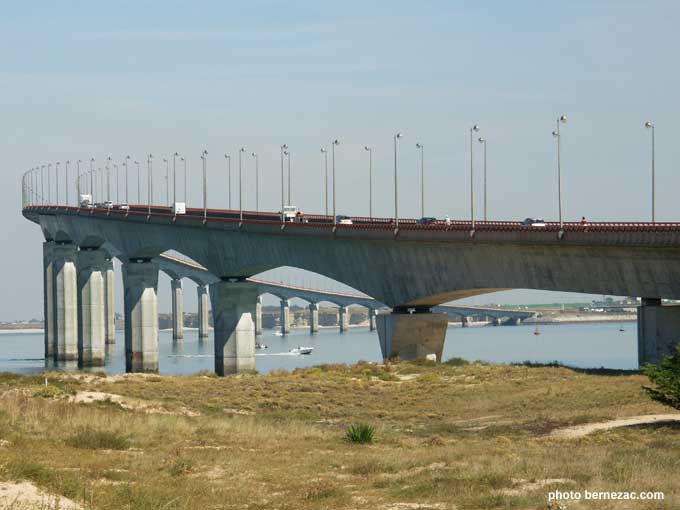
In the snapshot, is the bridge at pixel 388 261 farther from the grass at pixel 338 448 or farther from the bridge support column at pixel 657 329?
the grass at pixel 338 448

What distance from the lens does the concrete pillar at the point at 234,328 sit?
330 feet

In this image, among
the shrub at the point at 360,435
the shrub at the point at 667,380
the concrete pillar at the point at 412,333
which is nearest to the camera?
the shrub at the point at 360,435

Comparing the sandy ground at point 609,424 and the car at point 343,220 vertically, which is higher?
the car at point 343,220

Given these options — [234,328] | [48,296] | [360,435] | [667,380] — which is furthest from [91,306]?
[360,435]

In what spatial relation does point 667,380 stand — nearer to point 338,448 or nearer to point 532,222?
point 338,448

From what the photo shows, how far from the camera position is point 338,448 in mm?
33906

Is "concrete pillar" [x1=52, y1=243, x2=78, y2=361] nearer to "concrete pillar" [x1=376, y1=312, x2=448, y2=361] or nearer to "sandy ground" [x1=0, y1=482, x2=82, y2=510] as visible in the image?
"concrete pillar" [x1=376, y1=312, x2=448, y2=361]

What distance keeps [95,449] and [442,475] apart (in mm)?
9389

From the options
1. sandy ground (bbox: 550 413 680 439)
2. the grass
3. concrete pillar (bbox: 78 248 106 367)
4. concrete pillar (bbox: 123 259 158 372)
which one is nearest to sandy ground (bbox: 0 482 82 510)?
the grass

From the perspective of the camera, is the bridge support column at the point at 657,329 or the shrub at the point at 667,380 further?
the bridge support column at the point at 657,329

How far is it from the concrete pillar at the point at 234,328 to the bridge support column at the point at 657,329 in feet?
138

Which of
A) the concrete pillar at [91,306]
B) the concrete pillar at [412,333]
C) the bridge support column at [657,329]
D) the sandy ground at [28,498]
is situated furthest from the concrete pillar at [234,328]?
the sandy ground at [28,498]

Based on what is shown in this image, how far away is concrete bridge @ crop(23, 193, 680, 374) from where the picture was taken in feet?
209

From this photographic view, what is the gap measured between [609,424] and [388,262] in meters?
42.0
